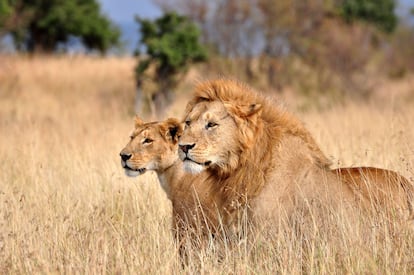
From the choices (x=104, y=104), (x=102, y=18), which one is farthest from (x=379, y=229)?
(x=102, y=18)

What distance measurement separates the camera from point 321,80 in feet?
77.5

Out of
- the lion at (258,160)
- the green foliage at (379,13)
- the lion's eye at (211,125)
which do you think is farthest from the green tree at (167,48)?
the green foliage at (379,13)

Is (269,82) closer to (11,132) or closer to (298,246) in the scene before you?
(11,132)

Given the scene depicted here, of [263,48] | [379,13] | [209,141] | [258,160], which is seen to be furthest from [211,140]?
[379,13]

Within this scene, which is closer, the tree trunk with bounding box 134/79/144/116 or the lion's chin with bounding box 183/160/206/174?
the lion's chin with bounding box 183/160/206/174

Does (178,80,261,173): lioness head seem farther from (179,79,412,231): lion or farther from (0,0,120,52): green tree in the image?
(0,0,120,52): green tree

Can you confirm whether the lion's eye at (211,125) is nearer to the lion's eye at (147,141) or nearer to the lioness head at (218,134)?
the lioness head at (218,134)

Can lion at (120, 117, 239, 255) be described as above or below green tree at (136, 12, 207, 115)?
below

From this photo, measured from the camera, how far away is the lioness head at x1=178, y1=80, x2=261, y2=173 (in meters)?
5.54

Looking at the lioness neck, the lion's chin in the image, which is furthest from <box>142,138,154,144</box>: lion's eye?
the lion's chin

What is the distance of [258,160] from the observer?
18.4ft

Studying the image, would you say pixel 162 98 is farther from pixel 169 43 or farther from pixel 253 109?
pixel 253 109

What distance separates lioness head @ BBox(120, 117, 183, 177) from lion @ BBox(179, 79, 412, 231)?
944mm

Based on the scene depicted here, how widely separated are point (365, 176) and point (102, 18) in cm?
2582
